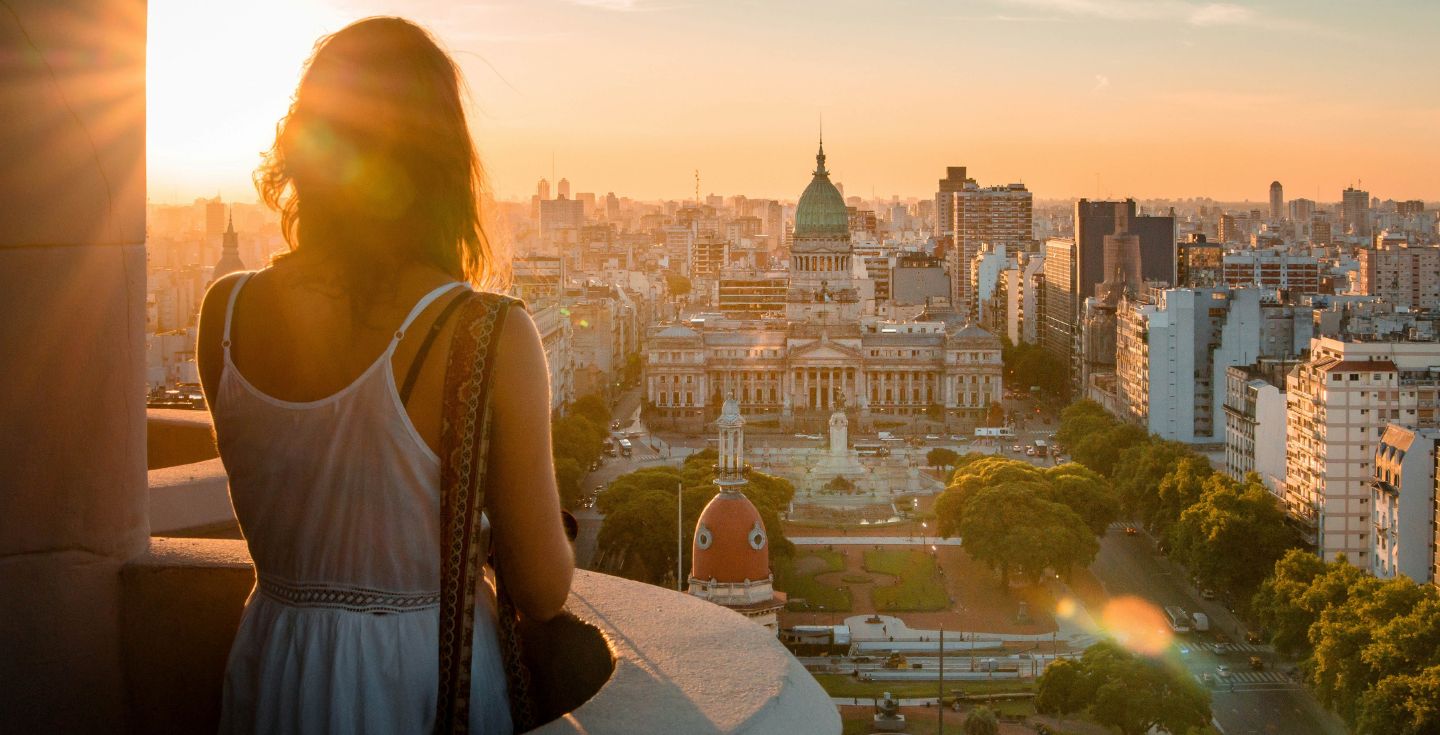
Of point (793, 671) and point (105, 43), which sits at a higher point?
point (105, 43)

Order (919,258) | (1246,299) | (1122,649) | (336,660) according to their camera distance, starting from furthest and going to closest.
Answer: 1. (919,258)
2. (1246,299)
3. (1122,649)
4. (336,660)

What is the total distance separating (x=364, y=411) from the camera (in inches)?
165

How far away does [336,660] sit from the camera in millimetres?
4148

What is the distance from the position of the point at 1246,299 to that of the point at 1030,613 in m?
34.0

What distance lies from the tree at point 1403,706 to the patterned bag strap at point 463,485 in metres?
27.2

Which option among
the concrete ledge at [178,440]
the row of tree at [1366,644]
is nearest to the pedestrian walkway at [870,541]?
the row of tree at [1366,644]

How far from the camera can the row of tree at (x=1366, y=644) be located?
95.1ft

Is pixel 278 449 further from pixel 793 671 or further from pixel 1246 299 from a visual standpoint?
pixel 1246 299

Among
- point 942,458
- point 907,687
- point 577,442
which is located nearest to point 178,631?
point 907,687

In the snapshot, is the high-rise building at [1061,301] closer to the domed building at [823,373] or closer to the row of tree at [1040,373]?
the row of tree at [1040,373]

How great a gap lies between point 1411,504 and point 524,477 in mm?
39862

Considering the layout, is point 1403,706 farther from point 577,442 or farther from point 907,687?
point 577,442

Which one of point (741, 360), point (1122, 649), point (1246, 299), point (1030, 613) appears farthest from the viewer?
point (741, 360)

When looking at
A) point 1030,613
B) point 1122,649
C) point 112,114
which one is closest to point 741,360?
point 1030,613
